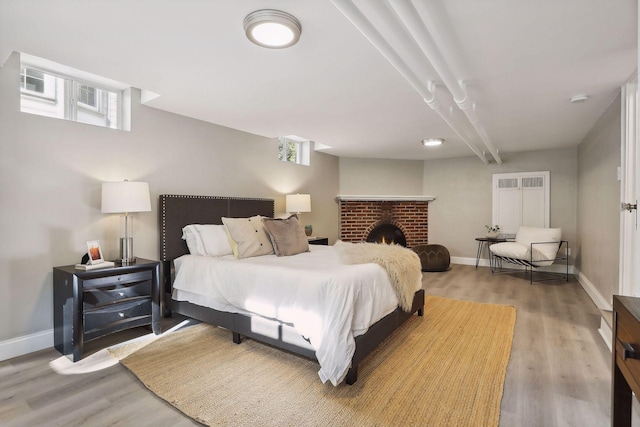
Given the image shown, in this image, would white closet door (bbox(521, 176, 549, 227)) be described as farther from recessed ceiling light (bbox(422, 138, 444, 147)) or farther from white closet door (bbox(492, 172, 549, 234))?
recessed ceiling light (bbox(422, 138, 444, 147))

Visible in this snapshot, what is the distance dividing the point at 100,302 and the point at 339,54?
2757mm

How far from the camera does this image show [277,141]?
17.0 ft

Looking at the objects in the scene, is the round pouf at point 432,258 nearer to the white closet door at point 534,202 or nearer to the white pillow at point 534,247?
the white pillow at point 534,247

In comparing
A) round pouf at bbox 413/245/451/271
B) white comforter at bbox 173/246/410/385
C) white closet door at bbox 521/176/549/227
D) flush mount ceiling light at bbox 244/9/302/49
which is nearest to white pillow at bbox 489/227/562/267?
white closet door at bbox 521/176/549/227

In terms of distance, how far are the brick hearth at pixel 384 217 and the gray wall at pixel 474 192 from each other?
0.23m

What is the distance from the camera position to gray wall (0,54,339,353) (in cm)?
258

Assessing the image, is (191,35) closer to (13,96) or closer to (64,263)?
(13,96)

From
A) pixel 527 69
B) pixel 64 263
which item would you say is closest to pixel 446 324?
pixel 527 69

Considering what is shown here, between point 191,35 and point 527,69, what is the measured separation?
8.52 ft

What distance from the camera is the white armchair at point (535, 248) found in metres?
5.21

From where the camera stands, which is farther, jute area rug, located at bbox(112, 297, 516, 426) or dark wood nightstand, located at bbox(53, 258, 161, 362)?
dark wood nightstand, located at bbox(53, 258, 161, 362)

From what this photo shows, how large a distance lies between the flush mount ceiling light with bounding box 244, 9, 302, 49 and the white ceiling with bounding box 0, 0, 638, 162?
1.8 inches

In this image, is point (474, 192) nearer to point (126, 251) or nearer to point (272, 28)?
point (272, 28)

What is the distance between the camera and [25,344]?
2627 mm
